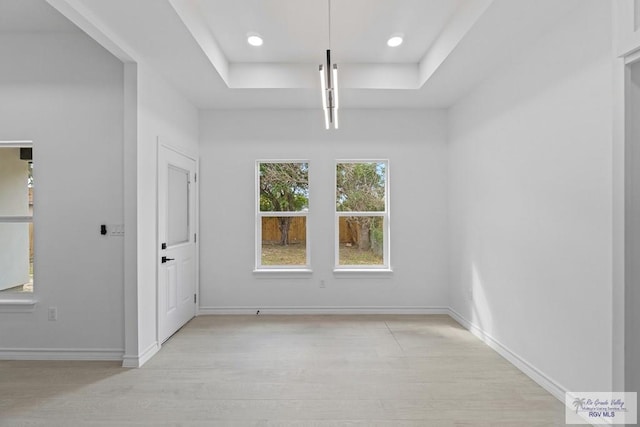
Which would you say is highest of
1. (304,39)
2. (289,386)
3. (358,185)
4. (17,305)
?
(304,39)

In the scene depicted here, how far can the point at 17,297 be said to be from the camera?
3135mm

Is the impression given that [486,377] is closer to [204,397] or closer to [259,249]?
[204,397]

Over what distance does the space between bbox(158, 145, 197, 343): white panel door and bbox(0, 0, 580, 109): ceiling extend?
893 mm

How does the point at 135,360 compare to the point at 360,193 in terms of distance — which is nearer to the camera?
the point at 135,360

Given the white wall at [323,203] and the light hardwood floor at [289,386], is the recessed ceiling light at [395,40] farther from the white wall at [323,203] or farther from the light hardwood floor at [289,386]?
the light hardwood floor at [289,386]

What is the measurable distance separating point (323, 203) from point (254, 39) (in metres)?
2.11

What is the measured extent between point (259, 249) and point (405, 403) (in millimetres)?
2771

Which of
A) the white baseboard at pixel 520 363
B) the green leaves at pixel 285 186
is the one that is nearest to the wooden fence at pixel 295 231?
the green leaves at pixel 285 186

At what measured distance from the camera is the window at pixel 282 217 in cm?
462

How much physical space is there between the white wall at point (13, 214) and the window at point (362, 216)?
3333 mm

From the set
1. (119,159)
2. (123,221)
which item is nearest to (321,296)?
(123,221)

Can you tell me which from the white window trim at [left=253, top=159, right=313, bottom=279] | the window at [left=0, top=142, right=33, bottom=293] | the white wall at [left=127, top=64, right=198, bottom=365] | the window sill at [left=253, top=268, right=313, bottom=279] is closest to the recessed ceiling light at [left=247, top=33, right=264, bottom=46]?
the white wall at [left=127, top=64, right=198, bottom=365]

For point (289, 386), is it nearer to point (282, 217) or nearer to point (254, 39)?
point (282, 217)

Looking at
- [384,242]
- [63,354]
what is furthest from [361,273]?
[63,354]
